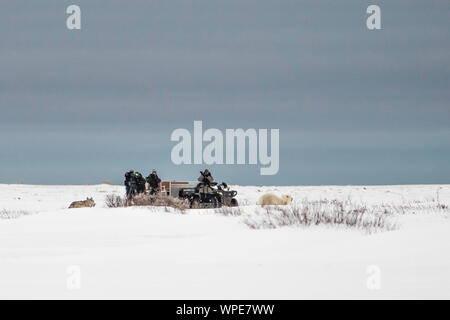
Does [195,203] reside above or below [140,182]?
below

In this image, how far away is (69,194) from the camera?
36.1 m

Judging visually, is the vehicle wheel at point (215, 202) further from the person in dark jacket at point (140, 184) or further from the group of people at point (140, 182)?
the person in dark jacket at point (140, 184)

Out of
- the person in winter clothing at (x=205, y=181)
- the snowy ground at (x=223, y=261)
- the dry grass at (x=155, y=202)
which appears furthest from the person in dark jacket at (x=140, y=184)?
the snowy ground at (x=223, y=261)

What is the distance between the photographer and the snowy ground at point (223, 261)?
614 cm

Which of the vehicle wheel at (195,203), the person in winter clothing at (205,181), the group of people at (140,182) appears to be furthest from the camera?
the group of people at (140,182)

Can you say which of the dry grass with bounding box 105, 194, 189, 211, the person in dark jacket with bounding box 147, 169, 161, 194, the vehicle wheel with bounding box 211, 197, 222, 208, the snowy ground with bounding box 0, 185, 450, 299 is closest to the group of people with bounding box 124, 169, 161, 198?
the person in dark jacket with bounding box 147, 169, 161, 194

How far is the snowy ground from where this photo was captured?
20.1 ft

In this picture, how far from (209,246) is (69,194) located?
2787 centimetres

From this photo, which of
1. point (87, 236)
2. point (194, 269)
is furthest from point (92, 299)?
point (87, 236)

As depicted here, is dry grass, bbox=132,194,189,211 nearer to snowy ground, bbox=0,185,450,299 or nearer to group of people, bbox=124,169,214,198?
group of people, bbox=124,169,214,198

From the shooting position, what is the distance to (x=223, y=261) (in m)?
7.94

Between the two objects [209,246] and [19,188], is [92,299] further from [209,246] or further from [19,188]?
[19,188]

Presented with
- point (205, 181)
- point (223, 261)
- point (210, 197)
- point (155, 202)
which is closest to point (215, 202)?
point (210, 197)

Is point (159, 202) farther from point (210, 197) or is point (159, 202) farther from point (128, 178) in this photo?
point (128, 178)
